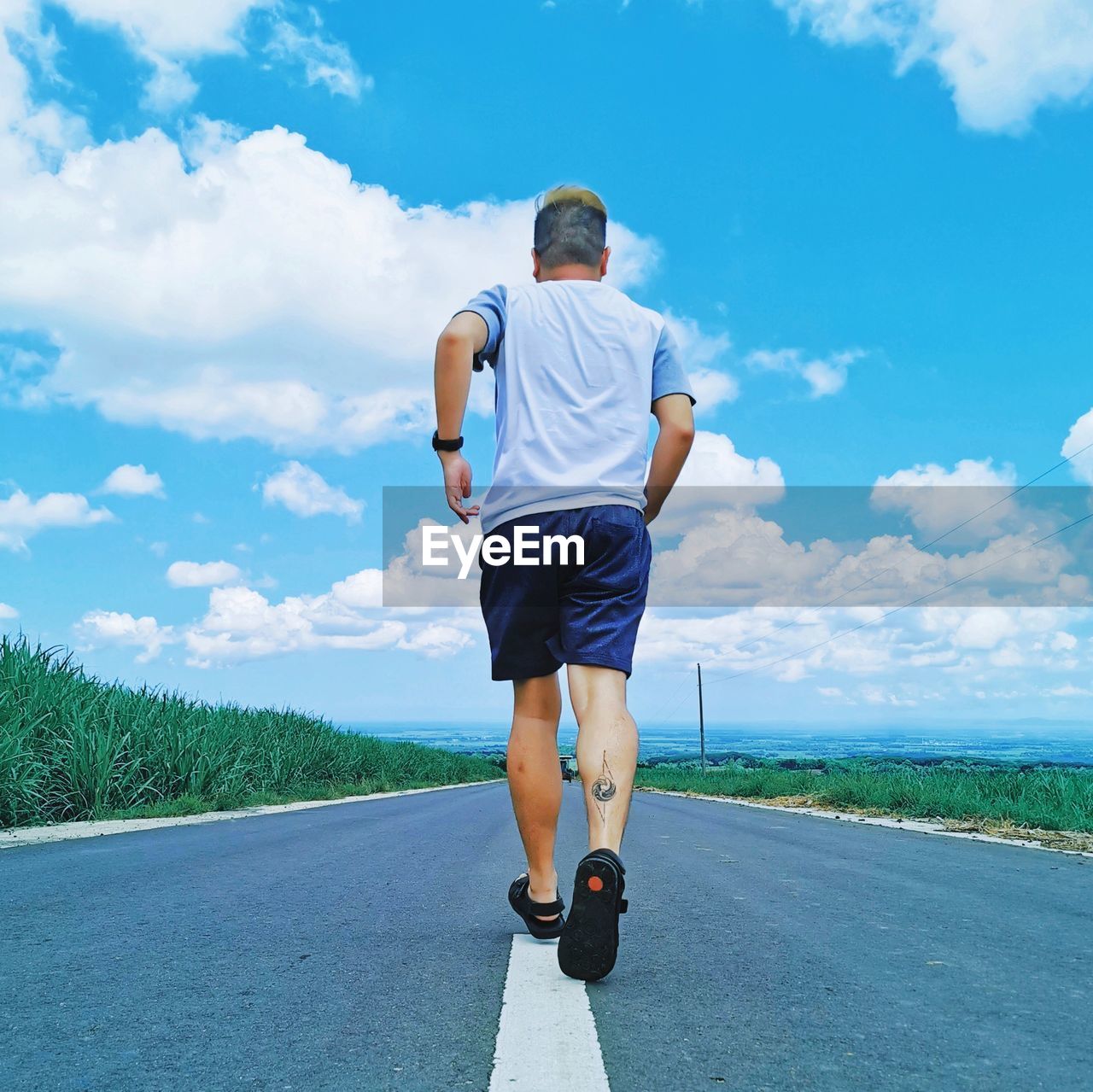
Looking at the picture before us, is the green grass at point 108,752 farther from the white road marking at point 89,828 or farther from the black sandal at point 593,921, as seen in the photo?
the black sandal at point 593,921

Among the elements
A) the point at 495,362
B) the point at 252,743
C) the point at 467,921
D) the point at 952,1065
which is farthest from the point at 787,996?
the point at 252,743

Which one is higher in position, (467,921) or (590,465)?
(590,465)

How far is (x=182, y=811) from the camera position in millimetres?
9539

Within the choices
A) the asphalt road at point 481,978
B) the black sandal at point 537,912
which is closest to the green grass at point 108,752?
the asphalt road at point 481,978

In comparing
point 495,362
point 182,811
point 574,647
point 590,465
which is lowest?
point 182,811

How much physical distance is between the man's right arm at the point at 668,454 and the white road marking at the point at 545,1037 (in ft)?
4.26

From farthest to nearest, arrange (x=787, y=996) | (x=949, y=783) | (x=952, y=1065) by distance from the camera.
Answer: (x=949, y=783) → (x=787, y=996) → (x=952, y=1065)

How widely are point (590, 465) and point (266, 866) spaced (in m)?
2.77

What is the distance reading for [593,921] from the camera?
2.08 metres

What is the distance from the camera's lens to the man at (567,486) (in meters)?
2.49

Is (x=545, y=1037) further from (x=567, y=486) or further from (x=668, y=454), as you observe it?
(x=668, y=454)

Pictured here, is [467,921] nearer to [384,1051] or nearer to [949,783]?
[384,1051]

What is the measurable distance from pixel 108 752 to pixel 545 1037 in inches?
340

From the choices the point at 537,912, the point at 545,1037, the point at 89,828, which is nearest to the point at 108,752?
the point at 89,828
